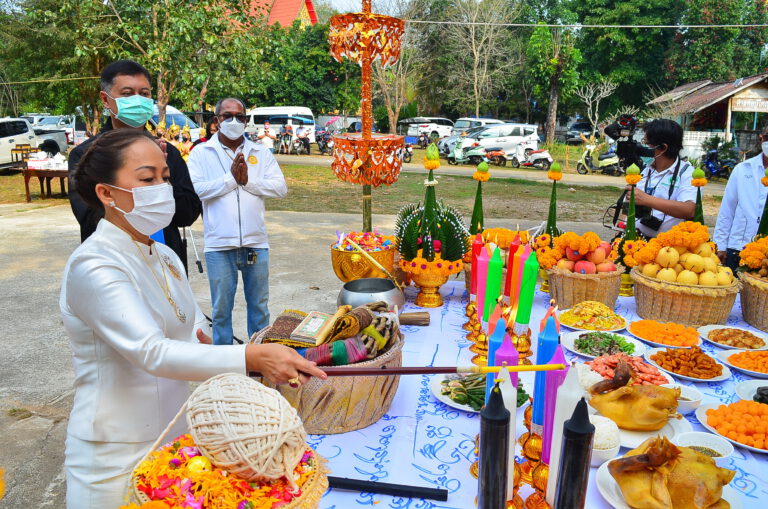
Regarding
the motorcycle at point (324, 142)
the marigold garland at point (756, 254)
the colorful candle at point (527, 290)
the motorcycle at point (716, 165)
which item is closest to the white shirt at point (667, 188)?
the marigold garland at point (756, 254)

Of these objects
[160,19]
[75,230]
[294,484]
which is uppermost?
[160,19]

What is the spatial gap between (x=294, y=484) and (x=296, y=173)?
15.7m

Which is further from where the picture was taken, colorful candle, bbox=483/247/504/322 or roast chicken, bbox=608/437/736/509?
colorful candle, bbox=483/247/504/322

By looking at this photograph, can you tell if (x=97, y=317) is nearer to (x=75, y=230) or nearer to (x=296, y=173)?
(x=75, y=230)

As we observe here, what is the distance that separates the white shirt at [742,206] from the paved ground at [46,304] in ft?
11.3

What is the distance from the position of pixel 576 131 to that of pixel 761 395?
28.2 metres

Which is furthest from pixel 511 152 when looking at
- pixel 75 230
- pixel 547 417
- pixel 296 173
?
pixel 547 417

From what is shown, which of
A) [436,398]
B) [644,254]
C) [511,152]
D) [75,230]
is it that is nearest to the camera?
[436,398]

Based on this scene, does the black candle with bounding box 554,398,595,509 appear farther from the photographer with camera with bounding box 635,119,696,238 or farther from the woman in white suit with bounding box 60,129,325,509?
the photographer with camera with bounding box 635,119,696,238

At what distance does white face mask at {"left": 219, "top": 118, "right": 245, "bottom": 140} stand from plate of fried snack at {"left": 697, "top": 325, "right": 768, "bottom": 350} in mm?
2832

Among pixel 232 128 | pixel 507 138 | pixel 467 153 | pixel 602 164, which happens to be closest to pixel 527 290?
pixel 232 128

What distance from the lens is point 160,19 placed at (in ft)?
34.0

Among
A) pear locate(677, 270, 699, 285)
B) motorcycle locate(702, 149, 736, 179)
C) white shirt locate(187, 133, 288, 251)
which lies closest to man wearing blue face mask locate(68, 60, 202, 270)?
white shirt locate(187, 133, 288, 251)

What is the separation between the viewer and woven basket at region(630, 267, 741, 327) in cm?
268
